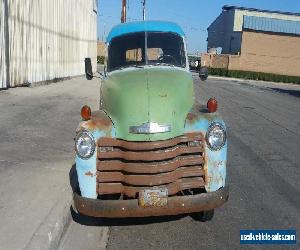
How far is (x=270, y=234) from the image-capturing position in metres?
5.27

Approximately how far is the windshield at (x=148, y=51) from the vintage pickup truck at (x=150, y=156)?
1404 mm

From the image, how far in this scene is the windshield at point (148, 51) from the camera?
674cm

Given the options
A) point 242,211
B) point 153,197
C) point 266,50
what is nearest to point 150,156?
point 153,197

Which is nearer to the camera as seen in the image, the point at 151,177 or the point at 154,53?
the point at 151,177

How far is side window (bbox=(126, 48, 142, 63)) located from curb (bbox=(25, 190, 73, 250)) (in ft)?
7.73

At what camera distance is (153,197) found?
4.64m

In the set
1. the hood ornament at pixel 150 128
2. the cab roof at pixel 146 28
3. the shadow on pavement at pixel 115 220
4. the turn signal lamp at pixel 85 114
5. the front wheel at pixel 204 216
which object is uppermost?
the cab roof at pixel 146 28

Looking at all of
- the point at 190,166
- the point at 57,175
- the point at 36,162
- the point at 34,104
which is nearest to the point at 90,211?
the point at 190,166

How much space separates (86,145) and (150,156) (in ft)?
2.46

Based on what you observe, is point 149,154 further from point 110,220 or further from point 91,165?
point 110,220

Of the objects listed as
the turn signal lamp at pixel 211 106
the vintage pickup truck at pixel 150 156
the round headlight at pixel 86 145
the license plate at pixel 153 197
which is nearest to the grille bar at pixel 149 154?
the vintage pickup truck at pixel 150 156

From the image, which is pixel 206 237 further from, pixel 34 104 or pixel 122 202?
pixel 34 104

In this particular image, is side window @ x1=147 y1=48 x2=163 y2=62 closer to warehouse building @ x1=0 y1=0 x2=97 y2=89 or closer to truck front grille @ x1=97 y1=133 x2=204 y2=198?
truck front grille @ x1=97 y1=133 x2=204 y2=198

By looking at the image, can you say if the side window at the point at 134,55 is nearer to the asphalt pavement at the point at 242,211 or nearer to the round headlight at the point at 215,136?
the round headlight at the point at 215,136
